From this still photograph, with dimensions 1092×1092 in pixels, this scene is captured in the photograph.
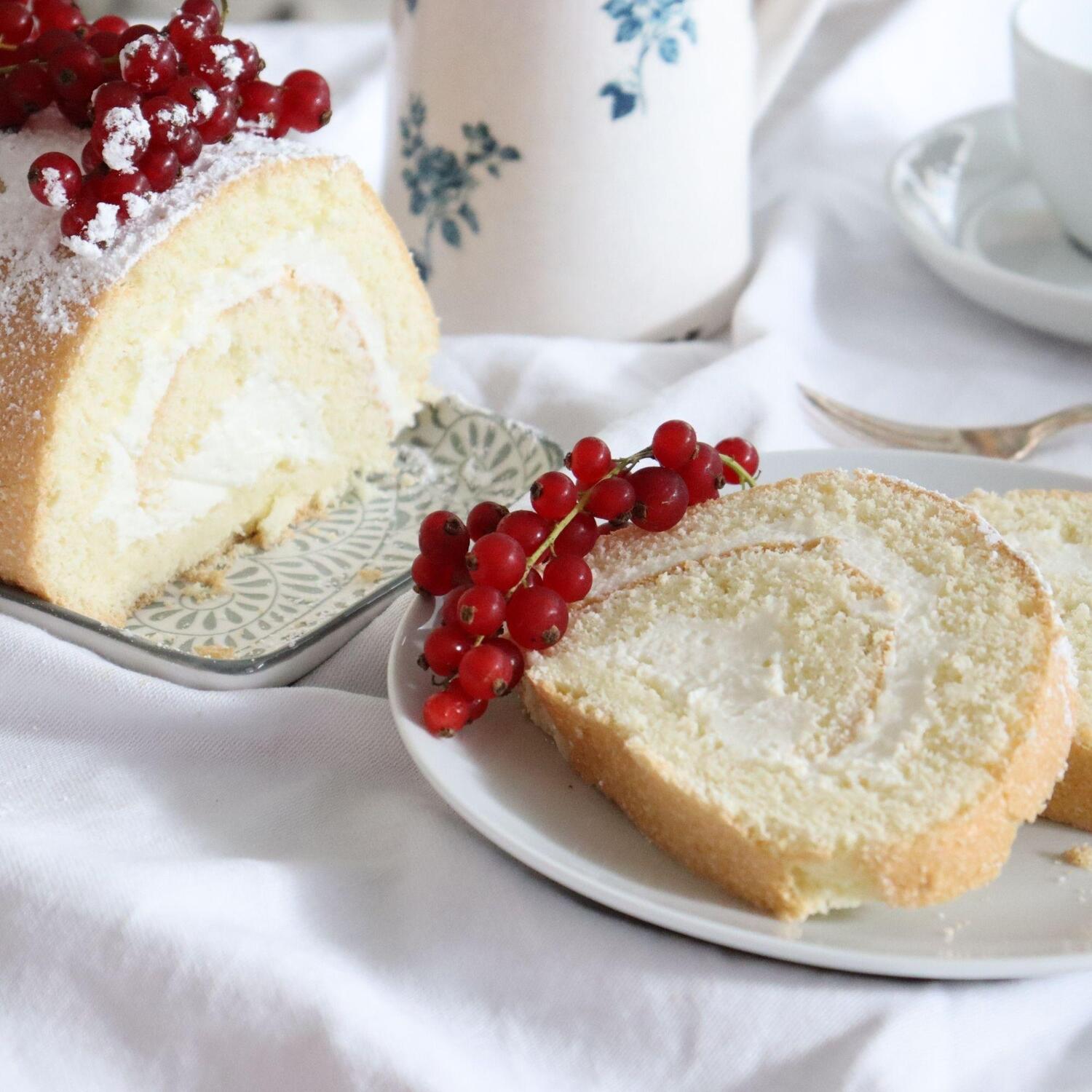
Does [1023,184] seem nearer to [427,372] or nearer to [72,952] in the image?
[427,372]

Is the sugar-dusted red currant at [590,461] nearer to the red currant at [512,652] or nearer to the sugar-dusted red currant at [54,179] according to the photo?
the red currant at [512,652]

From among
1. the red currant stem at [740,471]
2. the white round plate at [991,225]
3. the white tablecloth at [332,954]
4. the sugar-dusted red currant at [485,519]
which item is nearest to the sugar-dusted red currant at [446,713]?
the white tablecloth at [332,954]

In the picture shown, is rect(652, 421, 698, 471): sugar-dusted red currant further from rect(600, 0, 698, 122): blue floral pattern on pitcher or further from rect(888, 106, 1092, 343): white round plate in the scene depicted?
rect(888, 106, 1092, 343): white round plate

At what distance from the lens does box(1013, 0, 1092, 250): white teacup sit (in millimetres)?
2354

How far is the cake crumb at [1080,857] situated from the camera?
1283mm

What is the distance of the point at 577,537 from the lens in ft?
5.02

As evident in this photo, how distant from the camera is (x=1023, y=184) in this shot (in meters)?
2.82

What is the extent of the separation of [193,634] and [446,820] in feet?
1.82

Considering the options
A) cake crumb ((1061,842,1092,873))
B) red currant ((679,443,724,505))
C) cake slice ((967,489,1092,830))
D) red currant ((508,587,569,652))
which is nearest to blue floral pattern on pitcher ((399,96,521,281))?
red currant ((679,443,724,505))

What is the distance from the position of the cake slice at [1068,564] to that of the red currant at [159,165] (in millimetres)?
1071

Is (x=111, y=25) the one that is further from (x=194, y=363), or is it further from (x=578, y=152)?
(x=578, y=152)

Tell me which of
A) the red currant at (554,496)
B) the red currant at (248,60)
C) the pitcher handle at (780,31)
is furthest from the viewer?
the pitcher handle at (780,31)

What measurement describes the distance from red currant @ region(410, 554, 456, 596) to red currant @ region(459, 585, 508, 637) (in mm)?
119

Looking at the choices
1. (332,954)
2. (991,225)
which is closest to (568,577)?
(332,954)
